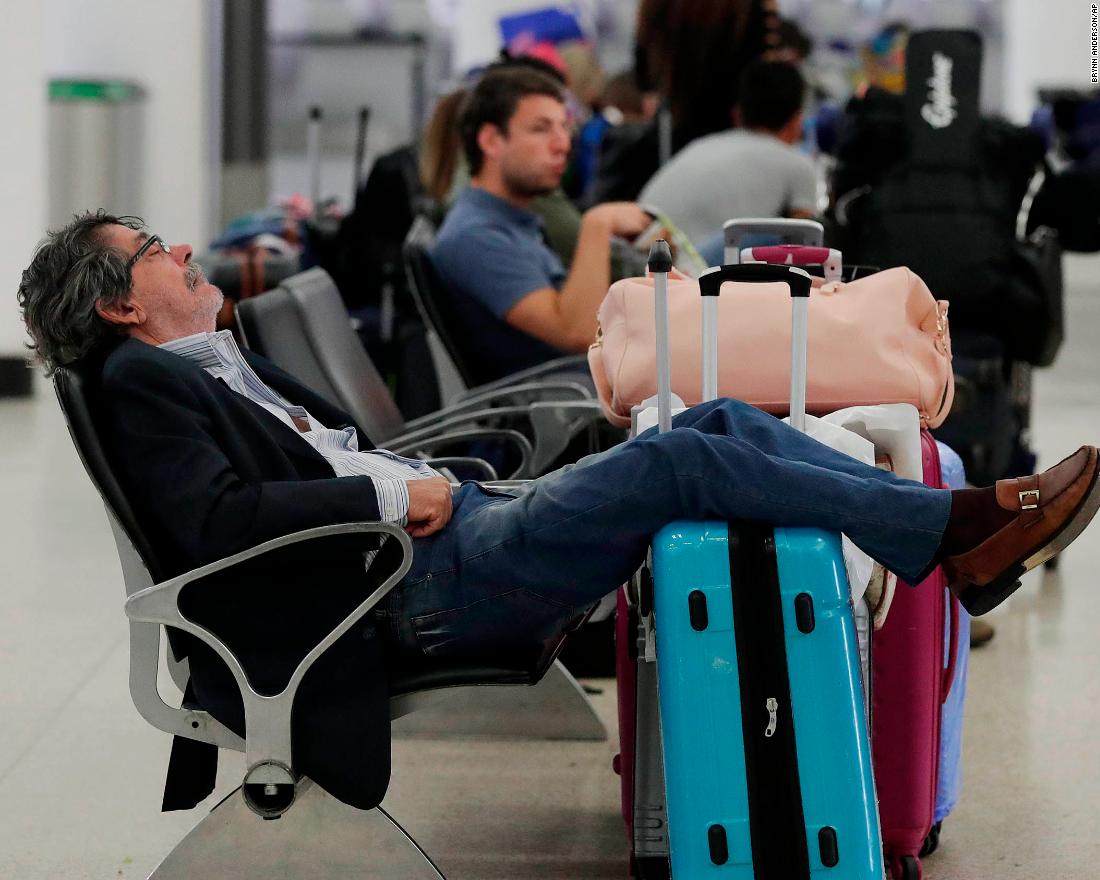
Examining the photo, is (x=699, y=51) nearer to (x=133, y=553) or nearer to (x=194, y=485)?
(x=133, y=553)

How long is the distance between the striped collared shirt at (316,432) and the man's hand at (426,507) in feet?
0.05

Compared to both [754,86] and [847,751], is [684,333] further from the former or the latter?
[754,86]

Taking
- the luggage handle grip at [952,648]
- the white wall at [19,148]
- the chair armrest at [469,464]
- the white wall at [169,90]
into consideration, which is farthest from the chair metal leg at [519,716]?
the white wall at [169,90]

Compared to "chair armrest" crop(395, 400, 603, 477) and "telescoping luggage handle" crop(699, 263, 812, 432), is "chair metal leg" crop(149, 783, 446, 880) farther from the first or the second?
"chair armrest" crop(395, 400, 603, 477)

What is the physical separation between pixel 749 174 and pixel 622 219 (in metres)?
0.83

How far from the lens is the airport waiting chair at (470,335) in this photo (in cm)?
402

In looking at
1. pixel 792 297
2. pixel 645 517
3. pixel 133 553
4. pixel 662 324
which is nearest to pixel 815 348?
pixel 792 297

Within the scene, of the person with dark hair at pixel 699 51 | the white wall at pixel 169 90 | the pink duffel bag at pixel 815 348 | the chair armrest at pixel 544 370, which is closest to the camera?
the pink duffel bag at pixel 815 348

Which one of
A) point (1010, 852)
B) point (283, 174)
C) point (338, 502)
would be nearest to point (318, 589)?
point (338, 502)

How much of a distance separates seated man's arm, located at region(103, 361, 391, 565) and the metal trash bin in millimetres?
6836

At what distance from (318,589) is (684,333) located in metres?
0.65

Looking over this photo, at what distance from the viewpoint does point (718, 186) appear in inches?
190

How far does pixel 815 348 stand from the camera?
2.47m

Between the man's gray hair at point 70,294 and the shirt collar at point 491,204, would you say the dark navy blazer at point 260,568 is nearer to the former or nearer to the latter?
the man's gray hair at point 70,294
